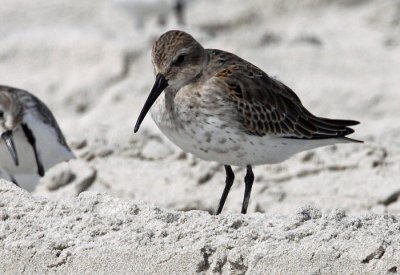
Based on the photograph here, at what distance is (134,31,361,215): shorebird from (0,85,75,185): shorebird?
1.66 m

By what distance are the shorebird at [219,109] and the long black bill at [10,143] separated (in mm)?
1587

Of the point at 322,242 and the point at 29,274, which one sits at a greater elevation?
the point at 322,242

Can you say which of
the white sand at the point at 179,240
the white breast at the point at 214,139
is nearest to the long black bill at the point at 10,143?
the white breast at the point at 214,139

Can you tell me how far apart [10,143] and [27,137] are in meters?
0.27

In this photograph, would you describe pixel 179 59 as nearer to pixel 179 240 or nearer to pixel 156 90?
pixel 156 90

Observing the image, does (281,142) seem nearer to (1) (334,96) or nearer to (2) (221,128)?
(2) (221,128)

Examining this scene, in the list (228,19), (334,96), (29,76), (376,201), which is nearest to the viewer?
(376,201)

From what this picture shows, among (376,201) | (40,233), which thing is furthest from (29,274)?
(376,201)

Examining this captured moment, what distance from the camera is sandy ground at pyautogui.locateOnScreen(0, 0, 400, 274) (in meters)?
4.78

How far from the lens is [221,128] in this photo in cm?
613

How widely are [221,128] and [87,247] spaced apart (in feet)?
5.00

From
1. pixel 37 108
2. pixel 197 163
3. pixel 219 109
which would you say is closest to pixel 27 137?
pixel 37 108

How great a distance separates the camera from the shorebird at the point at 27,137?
308 inches

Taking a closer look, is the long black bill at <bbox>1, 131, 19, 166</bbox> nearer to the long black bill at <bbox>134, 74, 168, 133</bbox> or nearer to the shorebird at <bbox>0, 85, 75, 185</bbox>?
the shorebird at <bbox>0, 85, 75, 185</bbox>
